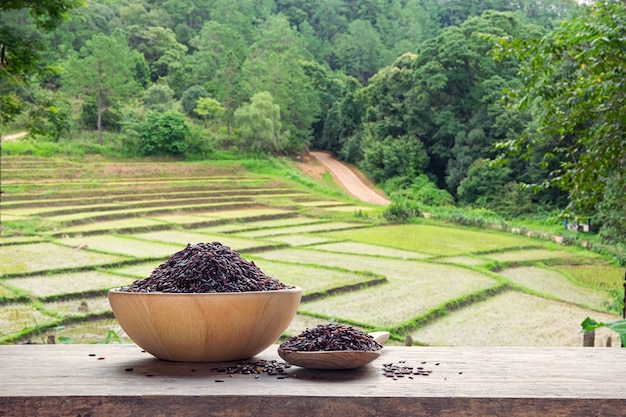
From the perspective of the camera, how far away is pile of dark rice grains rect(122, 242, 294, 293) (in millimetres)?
1298

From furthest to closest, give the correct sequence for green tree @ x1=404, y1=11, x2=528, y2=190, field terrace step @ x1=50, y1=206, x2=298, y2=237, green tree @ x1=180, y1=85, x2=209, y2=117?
green tree @ x1=180, y1=85, x2=209, y2=117 < green tree @ x1=404, y1=11, x2=528, y2=190 < field terrace step @ x1=50, y1=206, x2=298, y2=237

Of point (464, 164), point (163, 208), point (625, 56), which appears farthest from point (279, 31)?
point (625, 56)

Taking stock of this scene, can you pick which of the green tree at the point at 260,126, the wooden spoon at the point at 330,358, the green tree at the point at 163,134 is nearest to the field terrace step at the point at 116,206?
the green tree at the point at 163,134

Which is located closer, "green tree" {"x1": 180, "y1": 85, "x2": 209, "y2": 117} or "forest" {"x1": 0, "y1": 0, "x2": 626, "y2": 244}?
"forest" {"x1": 0, "y1": 0, "x2": 626, "y2": 244}

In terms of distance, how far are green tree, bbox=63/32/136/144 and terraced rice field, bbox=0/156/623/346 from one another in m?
2.25

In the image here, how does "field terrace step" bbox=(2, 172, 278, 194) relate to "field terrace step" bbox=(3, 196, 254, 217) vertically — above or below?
above

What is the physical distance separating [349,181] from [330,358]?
16.8 m

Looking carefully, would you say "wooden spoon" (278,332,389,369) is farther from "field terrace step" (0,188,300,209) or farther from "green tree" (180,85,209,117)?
"green tree" (180,85,209,117)

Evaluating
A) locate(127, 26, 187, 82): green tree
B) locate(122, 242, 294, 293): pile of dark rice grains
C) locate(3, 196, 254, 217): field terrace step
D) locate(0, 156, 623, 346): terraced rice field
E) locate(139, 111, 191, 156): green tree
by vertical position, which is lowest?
locate(0, 156, 623, 346): terraced rice field

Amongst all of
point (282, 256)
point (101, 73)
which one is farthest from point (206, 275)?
point (101, 73)

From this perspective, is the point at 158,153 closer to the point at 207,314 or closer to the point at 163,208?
the point at 163,208

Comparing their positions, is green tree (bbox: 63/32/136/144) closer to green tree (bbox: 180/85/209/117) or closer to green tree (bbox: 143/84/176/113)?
green tree (bbox: 143/84/176/113)

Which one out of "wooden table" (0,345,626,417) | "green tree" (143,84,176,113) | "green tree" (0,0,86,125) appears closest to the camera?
"wooden table" (0,345,626,417)

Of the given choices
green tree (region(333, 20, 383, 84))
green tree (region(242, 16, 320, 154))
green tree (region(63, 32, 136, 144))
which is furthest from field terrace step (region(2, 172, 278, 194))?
green tree (region(333, 20, 383, 84))
